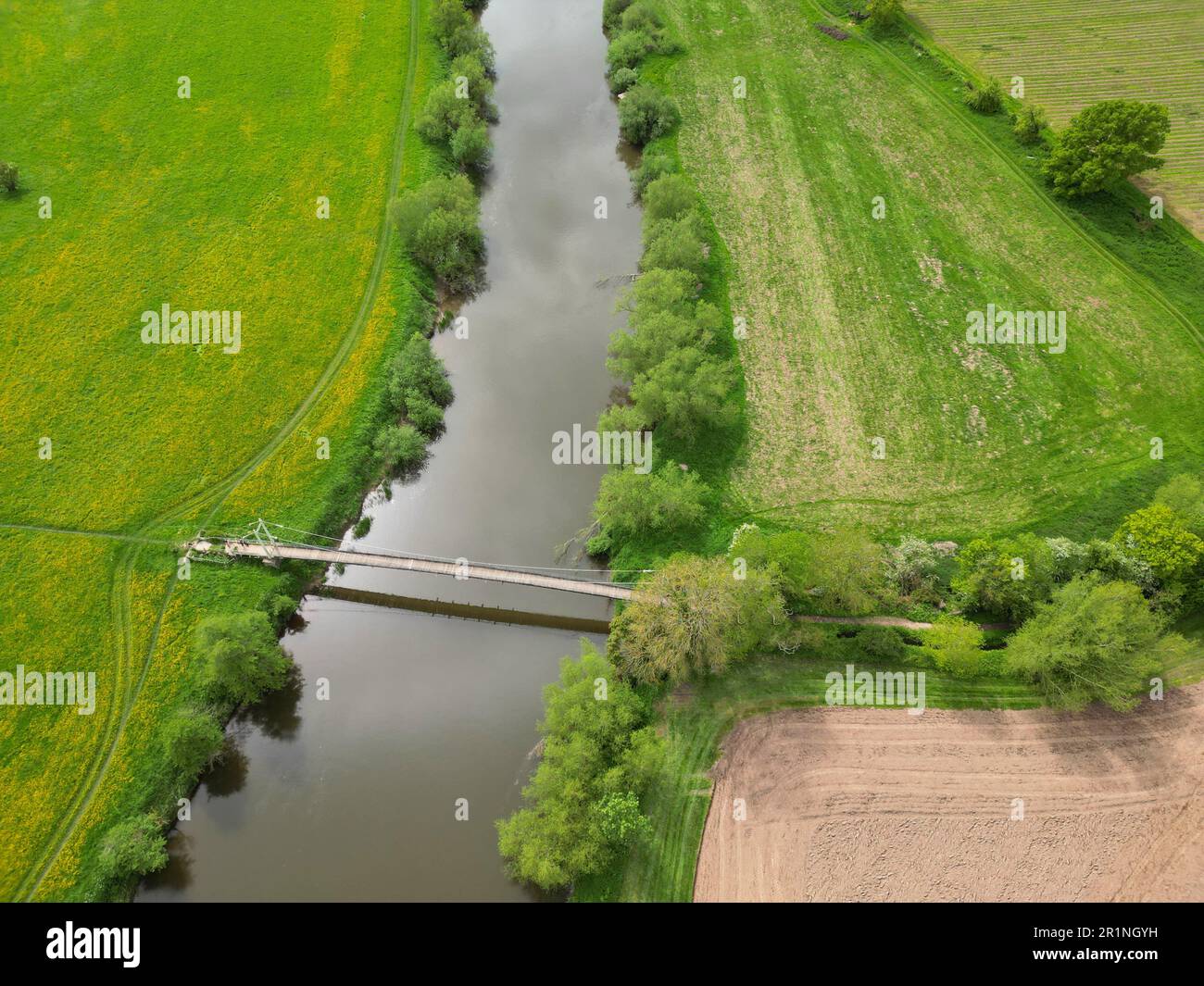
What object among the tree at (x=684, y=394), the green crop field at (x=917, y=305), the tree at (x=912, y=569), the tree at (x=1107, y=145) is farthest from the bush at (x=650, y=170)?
the tree at (x=912, y=569)

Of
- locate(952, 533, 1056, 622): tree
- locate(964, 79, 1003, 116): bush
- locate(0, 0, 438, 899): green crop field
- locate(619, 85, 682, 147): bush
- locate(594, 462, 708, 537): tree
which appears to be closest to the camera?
locate(0, 0, 438, 899): green crop field

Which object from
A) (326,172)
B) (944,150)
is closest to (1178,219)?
(944,150)

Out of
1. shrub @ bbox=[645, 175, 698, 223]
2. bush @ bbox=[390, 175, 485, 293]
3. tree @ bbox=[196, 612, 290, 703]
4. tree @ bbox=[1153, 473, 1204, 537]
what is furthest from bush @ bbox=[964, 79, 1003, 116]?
tree @ bbox=[196, 612, 290, 703]

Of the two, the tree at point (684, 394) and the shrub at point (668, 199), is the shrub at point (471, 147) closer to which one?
the shrub at point (668, 199)

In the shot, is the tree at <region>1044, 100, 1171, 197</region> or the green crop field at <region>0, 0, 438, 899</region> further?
the tree at <region>1044, 100, 1171, 197</region>

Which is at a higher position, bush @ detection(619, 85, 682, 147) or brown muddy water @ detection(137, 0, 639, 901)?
bush @ detection(619, 85, 682, 147)

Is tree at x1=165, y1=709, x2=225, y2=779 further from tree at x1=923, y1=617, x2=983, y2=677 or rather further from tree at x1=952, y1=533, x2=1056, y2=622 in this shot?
tree at x1=952, y1=533, x2=1056, y2=622

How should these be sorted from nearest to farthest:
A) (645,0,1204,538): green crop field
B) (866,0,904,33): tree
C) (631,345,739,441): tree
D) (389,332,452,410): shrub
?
(631,345,739,441): tree < (645,0,1204,538): green crop field < (389,332,452,410): shrub < (866,0,904,33): tree
